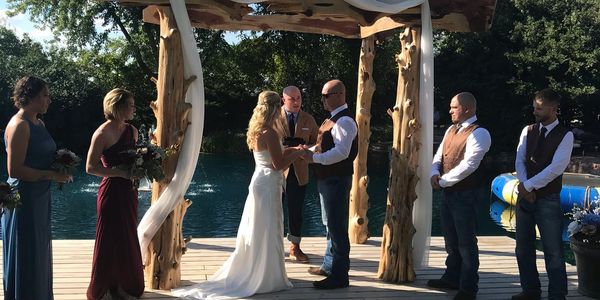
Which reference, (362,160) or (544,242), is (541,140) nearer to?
(544,242)

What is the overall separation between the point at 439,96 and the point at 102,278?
66.4ft

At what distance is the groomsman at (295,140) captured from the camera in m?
5.20

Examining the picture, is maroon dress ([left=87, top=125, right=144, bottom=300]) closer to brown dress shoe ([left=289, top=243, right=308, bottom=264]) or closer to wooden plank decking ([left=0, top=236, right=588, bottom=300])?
wooden plank decking ([left=0, top=236, right=588, bottom=300])

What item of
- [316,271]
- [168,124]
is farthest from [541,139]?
[168,124]

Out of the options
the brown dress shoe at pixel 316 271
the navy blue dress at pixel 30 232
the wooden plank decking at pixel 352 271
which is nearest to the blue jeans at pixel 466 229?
the wooden plank decking at pixel 352 271

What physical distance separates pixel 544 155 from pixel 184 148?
8.85 ft

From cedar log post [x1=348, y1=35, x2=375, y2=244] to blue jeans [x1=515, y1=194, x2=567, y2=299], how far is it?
2232 mm

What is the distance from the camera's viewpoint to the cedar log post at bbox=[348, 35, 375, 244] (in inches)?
245

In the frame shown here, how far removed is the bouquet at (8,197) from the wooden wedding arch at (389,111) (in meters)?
1.24

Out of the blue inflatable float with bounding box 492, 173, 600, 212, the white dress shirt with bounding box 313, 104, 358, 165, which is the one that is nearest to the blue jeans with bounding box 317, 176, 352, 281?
the white dress shirt with bounding box 313, 104, 358, 165

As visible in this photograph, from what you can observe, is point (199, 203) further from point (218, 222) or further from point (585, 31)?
point (585, 31)

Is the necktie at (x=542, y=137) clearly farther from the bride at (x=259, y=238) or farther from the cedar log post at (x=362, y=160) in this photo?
the cedar log post at (x=362, y=160)

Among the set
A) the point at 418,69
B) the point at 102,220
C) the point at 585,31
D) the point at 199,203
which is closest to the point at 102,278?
the point at 102,220

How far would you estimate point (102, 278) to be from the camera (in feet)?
12.6
